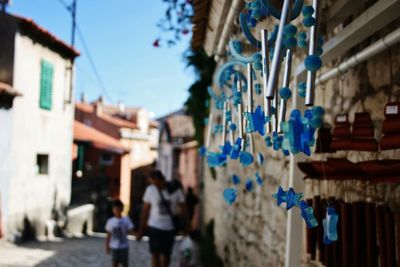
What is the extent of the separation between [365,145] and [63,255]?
833 cm

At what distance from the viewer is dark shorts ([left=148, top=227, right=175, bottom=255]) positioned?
564 cm

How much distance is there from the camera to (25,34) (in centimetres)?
1130

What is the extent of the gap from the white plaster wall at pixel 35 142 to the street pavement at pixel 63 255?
101 centimetres

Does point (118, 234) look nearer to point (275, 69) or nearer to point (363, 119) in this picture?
point (363, 119)

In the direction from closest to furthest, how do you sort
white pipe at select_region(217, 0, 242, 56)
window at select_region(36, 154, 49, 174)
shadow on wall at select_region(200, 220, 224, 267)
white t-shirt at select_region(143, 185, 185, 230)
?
white pipe at select_region(217, 0, 242, 56) → white t-shirt at select_region(143, 185, 185, 230) → shadow on wall at select_region(200, 220, 224, 267) → window at select_region(36, 154, 49, 174)

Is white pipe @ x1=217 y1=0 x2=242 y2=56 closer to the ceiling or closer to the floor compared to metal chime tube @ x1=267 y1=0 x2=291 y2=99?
closer to the ceiling

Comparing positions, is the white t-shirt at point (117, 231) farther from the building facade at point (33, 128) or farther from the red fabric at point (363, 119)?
the building facade at point (33, 128)

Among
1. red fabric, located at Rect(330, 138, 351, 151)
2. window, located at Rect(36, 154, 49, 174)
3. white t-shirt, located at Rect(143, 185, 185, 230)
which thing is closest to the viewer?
red fabric, located at Rect(330, 138, 351, 151)

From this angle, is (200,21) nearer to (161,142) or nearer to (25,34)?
(25,34)

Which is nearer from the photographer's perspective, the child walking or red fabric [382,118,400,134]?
red fabric [382,118,400,134]

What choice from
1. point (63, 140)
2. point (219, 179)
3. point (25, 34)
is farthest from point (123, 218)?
point (63, 140)

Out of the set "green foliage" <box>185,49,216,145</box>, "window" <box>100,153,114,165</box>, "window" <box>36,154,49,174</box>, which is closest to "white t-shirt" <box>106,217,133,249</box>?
"green foliage" <box>185,49,216,145</box>

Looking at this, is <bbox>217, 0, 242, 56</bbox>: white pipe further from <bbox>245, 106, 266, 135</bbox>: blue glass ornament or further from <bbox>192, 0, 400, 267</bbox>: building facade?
<bbox>245, 106, 266, 135</bbox>: blue glass ornament

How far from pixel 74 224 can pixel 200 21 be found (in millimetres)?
12173
